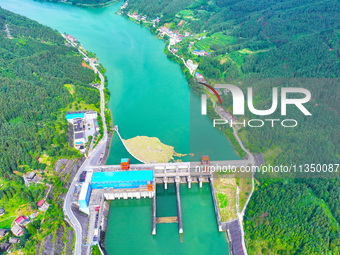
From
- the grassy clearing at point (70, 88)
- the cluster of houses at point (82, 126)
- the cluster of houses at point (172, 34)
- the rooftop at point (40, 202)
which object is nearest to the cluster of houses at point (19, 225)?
the rooftop at point (40, 202)

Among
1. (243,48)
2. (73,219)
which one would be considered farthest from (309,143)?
(243,48)

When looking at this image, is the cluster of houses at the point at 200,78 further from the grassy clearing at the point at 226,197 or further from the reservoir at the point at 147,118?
the grassy clearing at the point at 226,197

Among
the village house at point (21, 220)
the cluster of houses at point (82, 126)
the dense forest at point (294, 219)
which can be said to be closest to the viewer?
the dense forest at point (294, 219)

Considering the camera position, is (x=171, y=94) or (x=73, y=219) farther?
(x=171, y=94)

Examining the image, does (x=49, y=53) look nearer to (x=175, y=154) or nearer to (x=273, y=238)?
(x=175, y=154)

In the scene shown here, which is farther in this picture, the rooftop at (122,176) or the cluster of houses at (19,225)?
the rooftop at (122,176)

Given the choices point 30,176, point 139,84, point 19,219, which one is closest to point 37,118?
point 30,176
